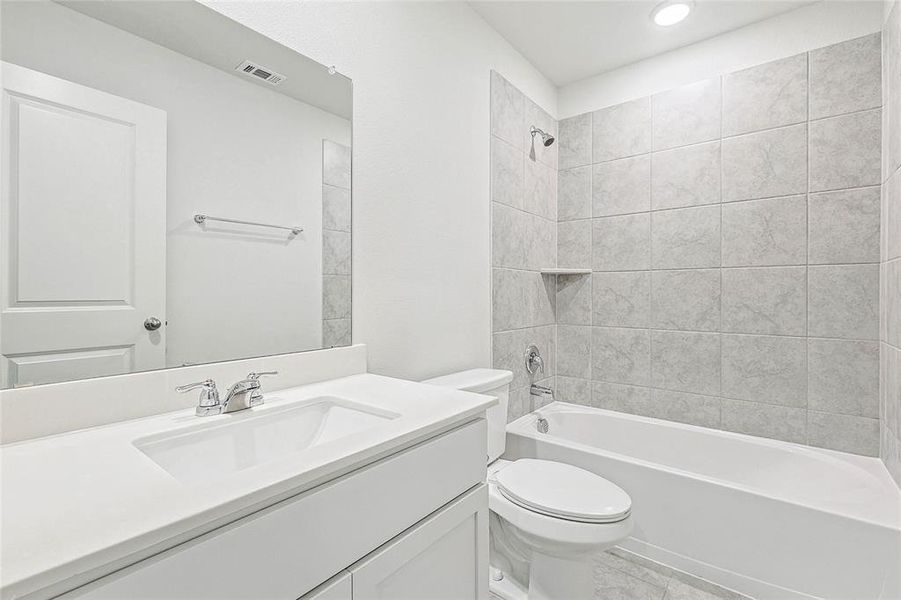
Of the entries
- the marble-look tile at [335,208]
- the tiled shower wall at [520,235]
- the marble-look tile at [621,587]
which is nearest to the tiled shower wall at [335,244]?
the marble-look tile at [335,208]

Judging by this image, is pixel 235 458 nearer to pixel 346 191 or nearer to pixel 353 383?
pixel 353 383

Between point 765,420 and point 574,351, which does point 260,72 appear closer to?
point 574,351

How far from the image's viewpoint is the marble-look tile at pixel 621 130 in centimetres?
241

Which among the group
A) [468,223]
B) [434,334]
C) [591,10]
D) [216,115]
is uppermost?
[591,10]

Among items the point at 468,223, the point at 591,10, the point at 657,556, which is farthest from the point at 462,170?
the point at 657,556

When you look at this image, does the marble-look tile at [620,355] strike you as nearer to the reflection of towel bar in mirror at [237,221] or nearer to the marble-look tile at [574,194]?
the marble-look tile at [574,194]

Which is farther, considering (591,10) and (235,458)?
(591,10)

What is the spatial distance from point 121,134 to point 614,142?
2.41 meters

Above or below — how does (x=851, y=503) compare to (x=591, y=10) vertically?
below

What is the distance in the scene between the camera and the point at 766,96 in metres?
2.05

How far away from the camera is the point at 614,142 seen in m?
2.52

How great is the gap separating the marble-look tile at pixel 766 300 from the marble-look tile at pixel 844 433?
404 mm

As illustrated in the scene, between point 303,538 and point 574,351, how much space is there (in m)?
2.26

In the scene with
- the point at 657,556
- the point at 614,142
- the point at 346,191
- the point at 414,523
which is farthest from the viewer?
the point at 614,142
